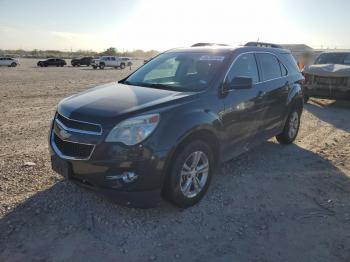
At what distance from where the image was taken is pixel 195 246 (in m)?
3.32

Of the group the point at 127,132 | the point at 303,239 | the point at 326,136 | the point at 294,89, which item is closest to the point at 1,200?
the point at 127,132

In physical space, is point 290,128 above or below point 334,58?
below

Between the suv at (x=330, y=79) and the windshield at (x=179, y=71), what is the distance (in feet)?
23.7

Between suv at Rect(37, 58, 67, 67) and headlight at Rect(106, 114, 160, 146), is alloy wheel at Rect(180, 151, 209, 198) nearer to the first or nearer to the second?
headlight at Rect(106, 114, 160, 146)

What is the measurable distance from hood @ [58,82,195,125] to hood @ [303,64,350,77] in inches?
322

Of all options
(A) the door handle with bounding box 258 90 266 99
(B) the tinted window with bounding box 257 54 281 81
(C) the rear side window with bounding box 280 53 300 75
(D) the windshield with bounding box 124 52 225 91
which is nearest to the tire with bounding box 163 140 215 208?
(D) the windshield with bounding box 124 52 225 91

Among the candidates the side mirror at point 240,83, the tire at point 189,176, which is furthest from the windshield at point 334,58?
the tire at point 189,176

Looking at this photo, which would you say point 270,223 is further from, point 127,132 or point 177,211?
point 127,132

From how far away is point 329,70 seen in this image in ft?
35.1

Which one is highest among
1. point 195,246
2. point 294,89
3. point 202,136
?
point 294,89

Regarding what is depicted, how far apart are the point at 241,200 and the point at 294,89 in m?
2.89

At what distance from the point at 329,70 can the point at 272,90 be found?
6436 millimetres

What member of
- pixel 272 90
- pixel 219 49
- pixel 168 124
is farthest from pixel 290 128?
pixel 168 124

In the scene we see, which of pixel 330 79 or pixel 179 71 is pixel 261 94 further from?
pixel 330 79
